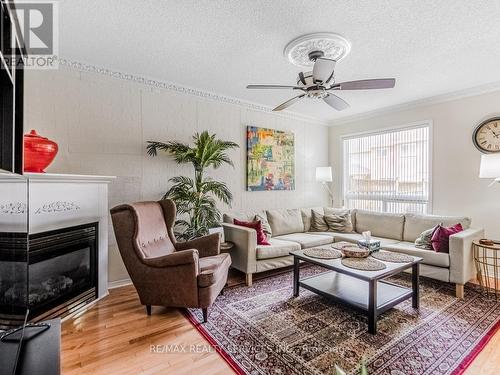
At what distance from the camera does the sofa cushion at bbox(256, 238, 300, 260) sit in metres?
3.26

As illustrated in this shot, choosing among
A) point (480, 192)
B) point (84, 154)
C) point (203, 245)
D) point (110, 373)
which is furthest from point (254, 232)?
point (480, 192)

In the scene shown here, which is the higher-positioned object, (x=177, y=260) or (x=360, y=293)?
(x=177, y=260)

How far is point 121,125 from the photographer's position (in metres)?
3.17

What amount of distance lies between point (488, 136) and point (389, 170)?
4.53 feet

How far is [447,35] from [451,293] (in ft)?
8.72

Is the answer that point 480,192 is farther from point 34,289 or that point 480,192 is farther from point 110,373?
point 34,289

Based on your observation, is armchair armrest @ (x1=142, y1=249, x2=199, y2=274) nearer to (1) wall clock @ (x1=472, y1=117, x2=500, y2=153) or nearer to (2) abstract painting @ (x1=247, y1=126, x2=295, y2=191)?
(2) abstract painting @ (x1=247, y1=126, x2=295, y2=191)

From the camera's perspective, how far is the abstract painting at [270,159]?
4.27 metres

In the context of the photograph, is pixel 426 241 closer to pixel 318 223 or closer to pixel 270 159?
pixel 318 223

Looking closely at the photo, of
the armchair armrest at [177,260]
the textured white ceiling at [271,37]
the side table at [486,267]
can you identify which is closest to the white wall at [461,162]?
the textured white ceiling at [271,37]

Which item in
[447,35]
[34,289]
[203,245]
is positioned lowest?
[34,289]

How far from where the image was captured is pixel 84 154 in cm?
295

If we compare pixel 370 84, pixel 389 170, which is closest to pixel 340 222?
pixel 389 170

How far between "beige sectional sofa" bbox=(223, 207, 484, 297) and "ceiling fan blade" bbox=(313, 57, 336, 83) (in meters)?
1.84
